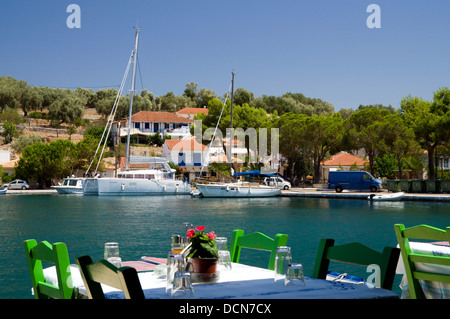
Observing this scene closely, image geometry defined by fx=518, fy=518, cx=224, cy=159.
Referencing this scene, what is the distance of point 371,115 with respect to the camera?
180 feet

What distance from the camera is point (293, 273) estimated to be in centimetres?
369

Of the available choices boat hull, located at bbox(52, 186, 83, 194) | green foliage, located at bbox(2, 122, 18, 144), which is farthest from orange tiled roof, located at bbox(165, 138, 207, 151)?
green foliage, located at bbox(2, 122, 18, 144)

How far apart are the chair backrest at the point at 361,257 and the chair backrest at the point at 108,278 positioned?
1813 mm

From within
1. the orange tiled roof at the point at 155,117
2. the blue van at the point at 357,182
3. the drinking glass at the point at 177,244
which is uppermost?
the orange tiled roof at the point at 155,117

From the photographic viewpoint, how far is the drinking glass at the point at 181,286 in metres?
3.15

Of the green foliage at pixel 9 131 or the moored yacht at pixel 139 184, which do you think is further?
the green foliage at pixel 9 131

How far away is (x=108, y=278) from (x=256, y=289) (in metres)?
1.11

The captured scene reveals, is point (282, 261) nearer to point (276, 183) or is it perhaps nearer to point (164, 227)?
point (164, 227)

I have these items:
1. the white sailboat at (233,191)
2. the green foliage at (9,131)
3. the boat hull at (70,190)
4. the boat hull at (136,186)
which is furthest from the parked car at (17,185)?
the white sailboat at (233,191)

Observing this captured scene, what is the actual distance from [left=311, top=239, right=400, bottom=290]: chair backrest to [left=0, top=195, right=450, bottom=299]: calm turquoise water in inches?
362

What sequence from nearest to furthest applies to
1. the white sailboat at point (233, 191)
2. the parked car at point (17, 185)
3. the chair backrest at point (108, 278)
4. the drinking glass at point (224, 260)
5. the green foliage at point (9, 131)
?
the chair backrest at point (108, 278), the drinking glass at point (224, 260), the white sailboat at point (233, 191), the parked car at point (17, 185), the green foliage at point (9, 131)

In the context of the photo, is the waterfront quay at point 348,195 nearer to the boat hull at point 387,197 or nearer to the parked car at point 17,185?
the boat hull at point 387,197
